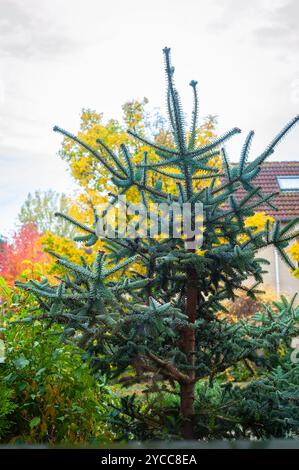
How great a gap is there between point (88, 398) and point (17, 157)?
213cm

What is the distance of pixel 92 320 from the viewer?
1337mm

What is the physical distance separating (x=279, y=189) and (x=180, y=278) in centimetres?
649

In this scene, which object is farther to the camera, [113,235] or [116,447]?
[113,235]

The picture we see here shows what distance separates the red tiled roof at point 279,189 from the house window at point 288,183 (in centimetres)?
6

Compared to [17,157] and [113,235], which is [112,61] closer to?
[17,157]

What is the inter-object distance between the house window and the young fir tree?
20.6 feet

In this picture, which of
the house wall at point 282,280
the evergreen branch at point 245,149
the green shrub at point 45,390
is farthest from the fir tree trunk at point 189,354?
the house wall at point 282,280

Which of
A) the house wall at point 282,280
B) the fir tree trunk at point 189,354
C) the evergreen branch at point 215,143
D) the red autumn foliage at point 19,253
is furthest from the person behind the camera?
the house wall at point 282,280

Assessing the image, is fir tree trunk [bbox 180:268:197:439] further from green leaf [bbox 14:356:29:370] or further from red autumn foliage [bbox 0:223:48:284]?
red autumn foliage [bbox 0:223:48:284]

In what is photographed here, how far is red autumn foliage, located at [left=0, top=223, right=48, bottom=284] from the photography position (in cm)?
578

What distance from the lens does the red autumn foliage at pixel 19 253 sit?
5.78 meters

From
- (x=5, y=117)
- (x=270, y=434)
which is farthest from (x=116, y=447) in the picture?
(x=5, y=117)

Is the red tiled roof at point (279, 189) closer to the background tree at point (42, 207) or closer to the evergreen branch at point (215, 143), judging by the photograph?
the background tree at point (42, 207)

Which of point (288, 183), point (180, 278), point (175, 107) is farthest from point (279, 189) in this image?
point (175, 107)
